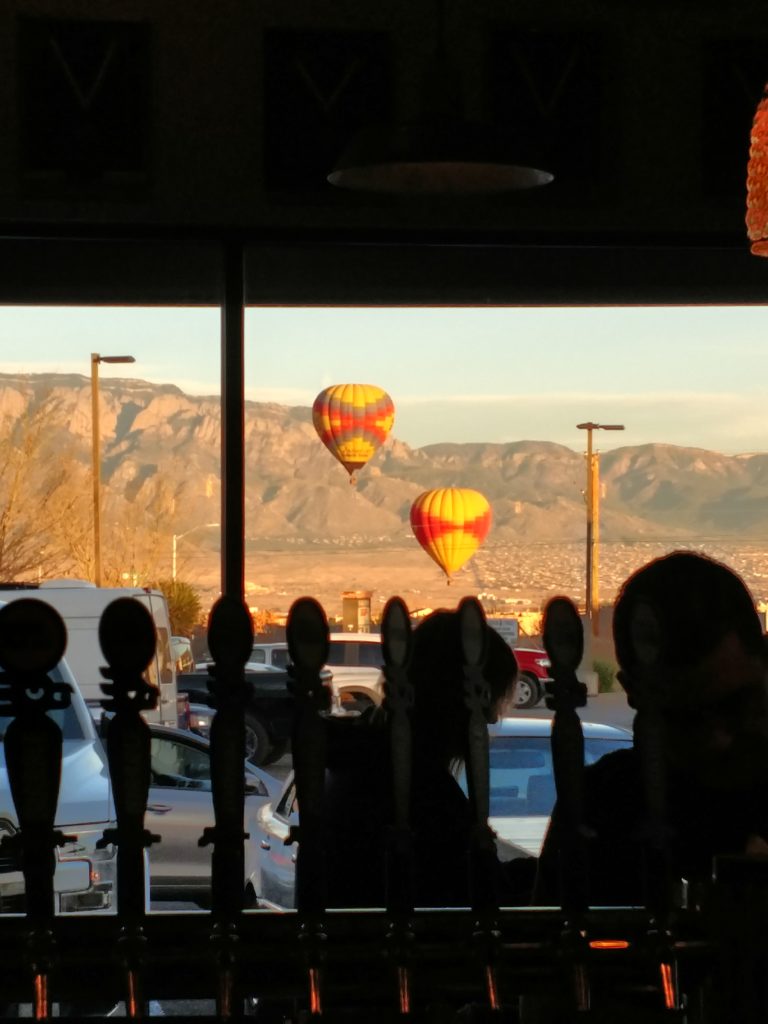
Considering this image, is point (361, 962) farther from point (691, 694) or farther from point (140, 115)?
point (140, 115)

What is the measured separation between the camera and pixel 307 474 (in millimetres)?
9672

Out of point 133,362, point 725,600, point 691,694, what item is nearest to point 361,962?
point 691,694

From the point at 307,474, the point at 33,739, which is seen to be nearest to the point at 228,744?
the point at 33,739

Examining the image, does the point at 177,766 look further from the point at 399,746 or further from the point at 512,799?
the point at 399,746

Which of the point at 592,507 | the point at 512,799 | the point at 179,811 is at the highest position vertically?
the point at 592,507

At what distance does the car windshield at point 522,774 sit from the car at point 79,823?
1060 mm

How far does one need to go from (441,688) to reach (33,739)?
44cm

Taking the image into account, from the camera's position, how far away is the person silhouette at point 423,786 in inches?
37.6

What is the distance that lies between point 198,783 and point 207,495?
2.34 m

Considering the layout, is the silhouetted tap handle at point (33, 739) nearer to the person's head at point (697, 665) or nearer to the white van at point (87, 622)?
the person's head at point (697, 665)

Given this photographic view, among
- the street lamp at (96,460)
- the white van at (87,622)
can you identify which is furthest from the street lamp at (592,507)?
the street lamp at (96,460)

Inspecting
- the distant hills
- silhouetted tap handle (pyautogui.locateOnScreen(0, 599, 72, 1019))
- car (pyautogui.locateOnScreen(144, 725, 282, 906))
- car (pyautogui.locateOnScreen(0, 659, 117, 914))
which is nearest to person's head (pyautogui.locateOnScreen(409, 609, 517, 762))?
silhouetted tap handle (pyautogui.locateOnScreen(0, 599, 72, 1019))

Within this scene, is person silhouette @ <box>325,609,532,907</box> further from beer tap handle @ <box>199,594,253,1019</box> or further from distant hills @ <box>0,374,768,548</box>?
distant hills @ <box>0,374,768,548</box>

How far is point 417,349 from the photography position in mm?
7359
